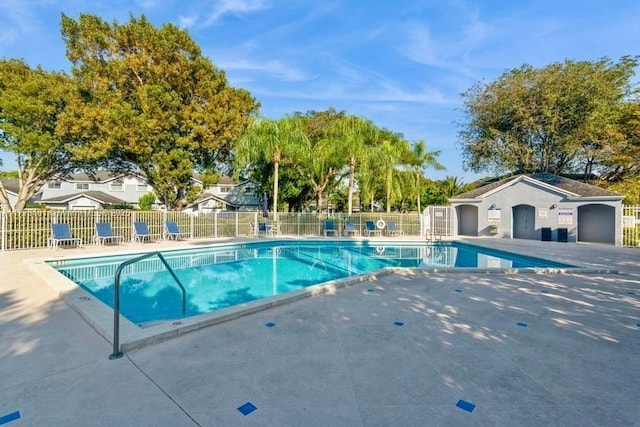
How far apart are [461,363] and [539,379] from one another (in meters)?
0.70

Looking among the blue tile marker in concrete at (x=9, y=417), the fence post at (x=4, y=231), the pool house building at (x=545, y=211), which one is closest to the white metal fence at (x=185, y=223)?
the fence post at (x=4, y=231)

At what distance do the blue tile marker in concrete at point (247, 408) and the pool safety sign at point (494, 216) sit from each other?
19.8 metres

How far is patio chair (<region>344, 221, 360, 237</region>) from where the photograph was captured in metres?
19.8

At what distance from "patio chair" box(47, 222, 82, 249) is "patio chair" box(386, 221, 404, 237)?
16.1 metres

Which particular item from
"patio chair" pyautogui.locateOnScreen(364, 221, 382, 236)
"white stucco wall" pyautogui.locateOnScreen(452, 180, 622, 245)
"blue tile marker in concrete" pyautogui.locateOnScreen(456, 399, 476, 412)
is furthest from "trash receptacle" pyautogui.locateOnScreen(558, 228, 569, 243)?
"blue tile marker in concrete" pyautogui.locateOnScreen(456, 399, 476, 412)

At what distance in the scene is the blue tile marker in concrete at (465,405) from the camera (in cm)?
260

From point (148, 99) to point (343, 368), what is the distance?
19.1 m

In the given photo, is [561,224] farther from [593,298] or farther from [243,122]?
[243,122]

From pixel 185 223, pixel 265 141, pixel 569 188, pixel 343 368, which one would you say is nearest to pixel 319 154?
pixel 265 141

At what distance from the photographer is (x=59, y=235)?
12242 millimetres

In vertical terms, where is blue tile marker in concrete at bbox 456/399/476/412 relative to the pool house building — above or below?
below

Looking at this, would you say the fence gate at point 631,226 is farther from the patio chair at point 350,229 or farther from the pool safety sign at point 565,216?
the patio chair at point 350,229

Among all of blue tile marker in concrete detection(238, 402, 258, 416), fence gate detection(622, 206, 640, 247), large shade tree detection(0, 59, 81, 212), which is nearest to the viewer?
blue tile marker in concrete detection(238, 402, 258, 416)

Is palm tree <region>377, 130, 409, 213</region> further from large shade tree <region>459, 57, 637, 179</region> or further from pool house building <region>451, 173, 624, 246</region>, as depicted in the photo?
large shade tree <region>459, 57, 637, 179</region>
